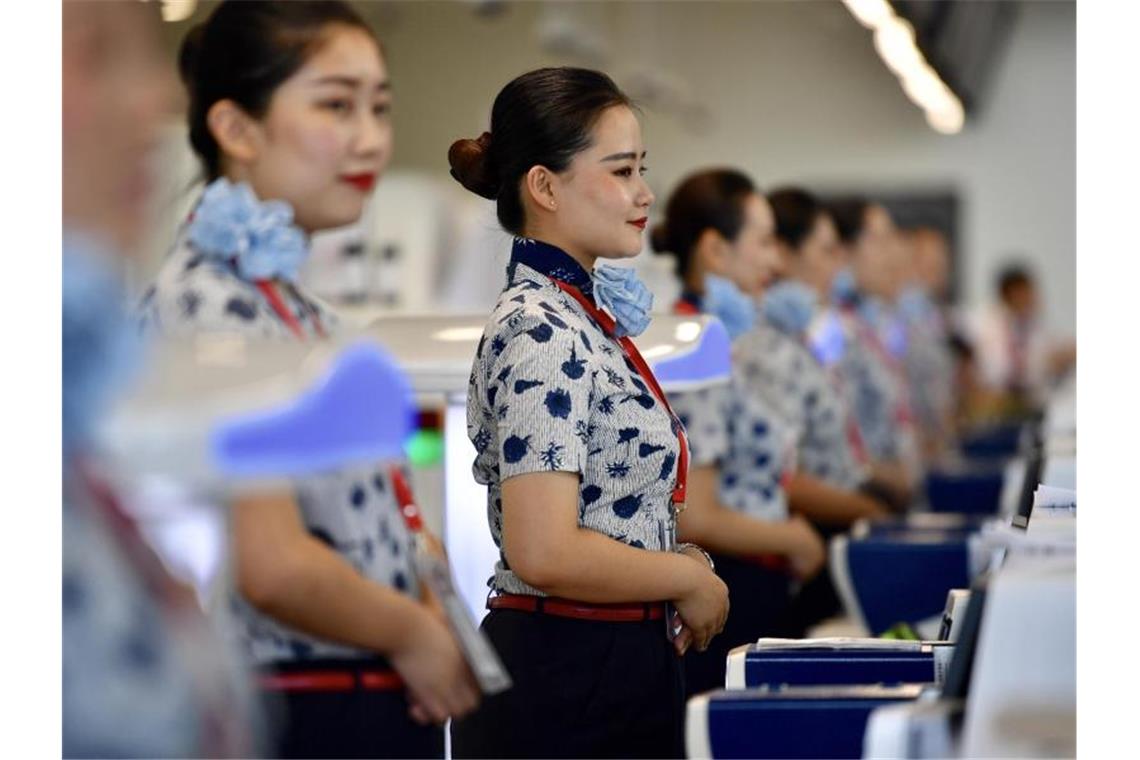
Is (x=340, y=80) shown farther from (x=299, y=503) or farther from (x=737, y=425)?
(x=737, y=425)

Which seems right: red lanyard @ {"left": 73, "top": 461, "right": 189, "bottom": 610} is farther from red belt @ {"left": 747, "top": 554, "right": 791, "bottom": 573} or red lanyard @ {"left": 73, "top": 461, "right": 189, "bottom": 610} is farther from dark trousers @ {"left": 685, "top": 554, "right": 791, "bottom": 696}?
red belt @ {"left": 747, "top": 554, "right": 791, "bottom": 573}

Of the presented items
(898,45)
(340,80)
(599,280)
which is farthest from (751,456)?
(898,45)

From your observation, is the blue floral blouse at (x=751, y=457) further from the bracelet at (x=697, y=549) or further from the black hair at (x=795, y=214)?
the bracelet at (x=697, y=549)

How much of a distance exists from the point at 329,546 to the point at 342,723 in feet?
0.56

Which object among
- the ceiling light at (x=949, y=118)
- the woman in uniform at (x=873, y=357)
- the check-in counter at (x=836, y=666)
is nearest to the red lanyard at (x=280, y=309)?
the check-in counter at (x=836, y=666)

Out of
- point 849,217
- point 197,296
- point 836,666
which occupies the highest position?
Answer: point 849,217

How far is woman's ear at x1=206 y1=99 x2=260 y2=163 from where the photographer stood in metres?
1.97

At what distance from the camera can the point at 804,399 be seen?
206 inches

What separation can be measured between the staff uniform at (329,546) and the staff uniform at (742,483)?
58 centimetres

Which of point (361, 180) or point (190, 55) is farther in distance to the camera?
point (361, 180)

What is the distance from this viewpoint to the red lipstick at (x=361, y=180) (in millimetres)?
2027
